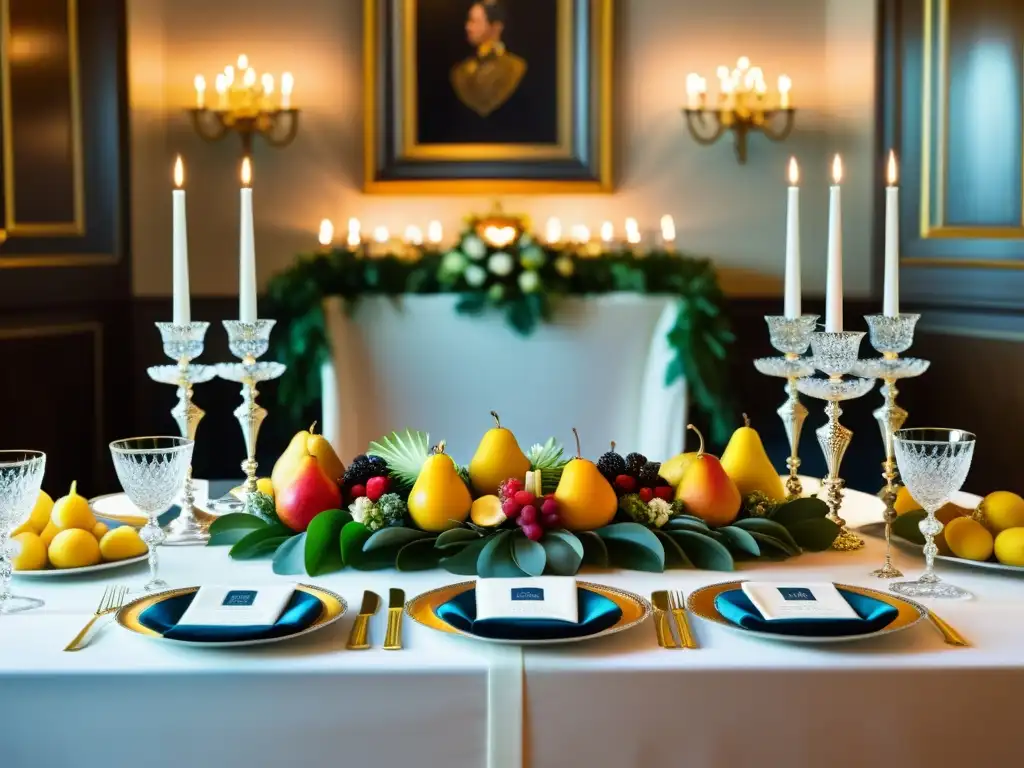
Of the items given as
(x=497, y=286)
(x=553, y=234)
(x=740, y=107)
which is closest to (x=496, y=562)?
(x=497, y=286)

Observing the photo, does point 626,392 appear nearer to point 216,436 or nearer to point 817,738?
point 216,436

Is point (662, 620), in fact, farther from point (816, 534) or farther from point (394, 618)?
point (816, 534)

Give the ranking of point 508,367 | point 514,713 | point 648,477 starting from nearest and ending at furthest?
point 514,713 → point 648,477 → point 508,367

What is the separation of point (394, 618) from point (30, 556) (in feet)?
1.65

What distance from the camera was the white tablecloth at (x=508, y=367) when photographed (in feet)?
13.8

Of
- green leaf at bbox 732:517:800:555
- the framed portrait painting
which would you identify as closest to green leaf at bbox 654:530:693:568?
green leaf at bbox 732:517:800:555

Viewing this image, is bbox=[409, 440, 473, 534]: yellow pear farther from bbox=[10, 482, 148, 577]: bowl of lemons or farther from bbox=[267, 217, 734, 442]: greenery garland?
bbox=[267, 217, 734, 442]: greenery garland

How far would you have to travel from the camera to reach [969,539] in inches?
62.3

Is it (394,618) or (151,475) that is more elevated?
(151,475)

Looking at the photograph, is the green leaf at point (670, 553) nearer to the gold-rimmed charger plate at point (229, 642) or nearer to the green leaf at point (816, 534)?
the green leaf at point (816, 534)

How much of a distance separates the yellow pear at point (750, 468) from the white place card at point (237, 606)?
66cm

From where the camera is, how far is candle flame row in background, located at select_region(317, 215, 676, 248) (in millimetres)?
4453

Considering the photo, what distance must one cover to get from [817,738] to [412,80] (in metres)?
3.69

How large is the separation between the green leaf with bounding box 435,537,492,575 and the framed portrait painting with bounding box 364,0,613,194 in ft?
10.5
